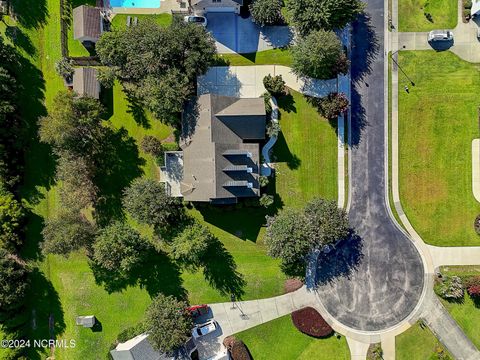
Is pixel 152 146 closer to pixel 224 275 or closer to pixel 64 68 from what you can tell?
pixel 64 68

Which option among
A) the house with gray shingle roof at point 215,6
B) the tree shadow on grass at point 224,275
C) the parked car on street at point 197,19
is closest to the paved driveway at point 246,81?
the parked car on street at point 197,19

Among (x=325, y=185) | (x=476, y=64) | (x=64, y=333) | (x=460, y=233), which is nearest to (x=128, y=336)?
(x=64, y=333)

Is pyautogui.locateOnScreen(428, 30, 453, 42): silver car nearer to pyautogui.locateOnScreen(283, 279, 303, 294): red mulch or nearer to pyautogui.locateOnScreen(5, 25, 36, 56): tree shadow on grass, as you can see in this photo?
pyautogui.locateOnScreen(283, 279, 303, 294): red mulch

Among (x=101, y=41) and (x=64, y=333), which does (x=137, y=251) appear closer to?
(x=64, y=333)

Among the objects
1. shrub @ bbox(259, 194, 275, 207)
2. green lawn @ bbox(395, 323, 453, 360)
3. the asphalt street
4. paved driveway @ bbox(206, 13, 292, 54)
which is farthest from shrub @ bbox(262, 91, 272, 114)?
green lawn @ bbox(395, 323, 453, 360)

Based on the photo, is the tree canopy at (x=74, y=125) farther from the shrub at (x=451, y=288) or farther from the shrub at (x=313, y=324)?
the shrub at (x=451, y=288)

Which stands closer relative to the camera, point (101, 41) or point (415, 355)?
point (101, 41)
